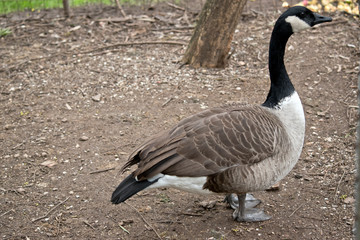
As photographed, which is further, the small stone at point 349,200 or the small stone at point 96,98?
the small stone at point 96,98

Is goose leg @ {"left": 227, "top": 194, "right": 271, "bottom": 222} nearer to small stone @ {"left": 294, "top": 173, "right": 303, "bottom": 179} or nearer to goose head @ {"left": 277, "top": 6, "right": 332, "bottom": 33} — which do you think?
small stone @ {"left": 294, "top": 173, "right": 303, "bottom": 179}

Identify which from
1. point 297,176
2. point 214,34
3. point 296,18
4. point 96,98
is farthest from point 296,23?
point 96,98

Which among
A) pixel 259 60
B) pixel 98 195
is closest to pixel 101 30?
pixel 259 60

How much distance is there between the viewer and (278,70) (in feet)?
13.4

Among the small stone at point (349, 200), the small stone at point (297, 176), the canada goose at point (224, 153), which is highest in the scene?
the canada goose at point (224, 153)

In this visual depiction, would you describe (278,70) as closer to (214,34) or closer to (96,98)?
(214,34)

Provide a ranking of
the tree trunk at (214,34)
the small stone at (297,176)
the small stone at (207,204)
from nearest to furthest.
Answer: the small stone at (207,204)
the small stone at (297,176)
the tree trunk at (214,34)

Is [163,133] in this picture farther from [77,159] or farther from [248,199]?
[77,159]

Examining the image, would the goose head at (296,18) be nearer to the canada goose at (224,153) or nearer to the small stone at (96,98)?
the canada goose at (224,153)

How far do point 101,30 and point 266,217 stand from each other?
16.6ft

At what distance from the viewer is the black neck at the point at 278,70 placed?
4.02 metres

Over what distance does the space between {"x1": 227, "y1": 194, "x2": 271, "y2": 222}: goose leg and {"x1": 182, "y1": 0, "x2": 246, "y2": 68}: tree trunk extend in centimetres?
278

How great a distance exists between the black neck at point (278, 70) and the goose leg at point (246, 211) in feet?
3.08

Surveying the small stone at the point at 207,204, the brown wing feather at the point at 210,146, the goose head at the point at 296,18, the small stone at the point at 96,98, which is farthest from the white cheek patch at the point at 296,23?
the small stone at the point at 96,98
